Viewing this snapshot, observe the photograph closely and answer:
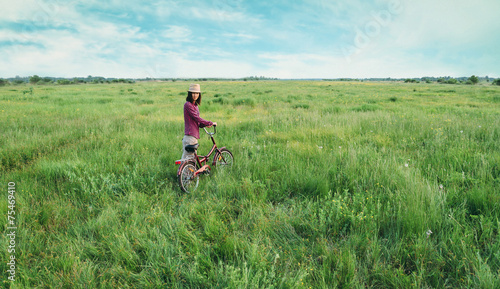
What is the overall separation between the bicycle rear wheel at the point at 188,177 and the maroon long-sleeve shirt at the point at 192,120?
63 cm

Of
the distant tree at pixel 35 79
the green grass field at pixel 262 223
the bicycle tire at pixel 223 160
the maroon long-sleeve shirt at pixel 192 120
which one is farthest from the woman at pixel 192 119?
the distant tree at pixel 35 79

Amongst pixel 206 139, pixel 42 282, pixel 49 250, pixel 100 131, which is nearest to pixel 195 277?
pixel 42 282

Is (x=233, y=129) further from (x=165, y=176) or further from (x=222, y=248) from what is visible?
(x=222, y=248)

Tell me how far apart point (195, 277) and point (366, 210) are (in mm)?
2101

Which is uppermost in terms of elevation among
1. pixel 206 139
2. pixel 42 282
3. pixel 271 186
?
pixel 206 139

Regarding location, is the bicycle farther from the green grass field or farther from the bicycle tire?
the green grass field

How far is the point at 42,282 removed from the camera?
2061 mm

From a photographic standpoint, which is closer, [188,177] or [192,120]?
[188,177]

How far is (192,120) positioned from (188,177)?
3.60ft

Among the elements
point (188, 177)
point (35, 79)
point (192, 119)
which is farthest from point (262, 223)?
point (35, 79)

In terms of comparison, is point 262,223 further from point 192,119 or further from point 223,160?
point 192,119

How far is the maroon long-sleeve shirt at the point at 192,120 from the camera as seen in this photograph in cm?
411

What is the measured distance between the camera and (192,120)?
14.1 feet

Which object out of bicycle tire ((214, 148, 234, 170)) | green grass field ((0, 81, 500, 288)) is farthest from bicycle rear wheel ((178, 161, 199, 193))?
bicycle tire ((214, 148, 234, 170))
